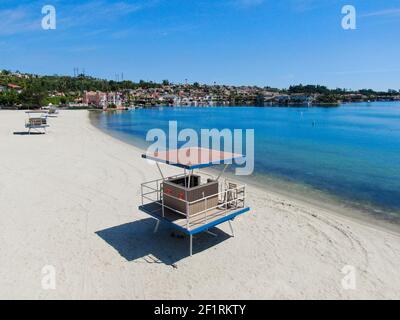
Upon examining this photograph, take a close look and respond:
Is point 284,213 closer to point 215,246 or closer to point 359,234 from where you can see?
point 359,234

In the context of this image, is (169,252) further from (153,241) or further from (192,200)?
(192,200)

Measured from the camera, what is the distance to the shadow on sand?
7.97 meters

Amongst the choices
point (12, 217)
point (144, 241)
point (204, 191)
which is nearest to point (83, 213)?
point (12, 217)

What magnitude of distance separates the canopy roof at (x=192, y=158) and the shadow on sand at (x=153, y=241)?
2.43m

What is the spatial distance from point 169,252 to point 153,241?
2.79 ft

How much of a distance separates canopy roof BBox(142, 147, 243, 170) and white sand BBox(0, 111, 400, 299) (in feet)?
8.13

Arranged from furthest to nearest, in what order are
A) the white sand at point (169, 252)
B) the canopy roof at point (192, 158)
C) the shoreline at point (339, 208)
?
the shoreline at point (339, 208)
the canopy roof at point (192, 158)
the white sand at point (169, 252)

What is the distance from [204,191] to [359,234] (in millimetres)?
5663

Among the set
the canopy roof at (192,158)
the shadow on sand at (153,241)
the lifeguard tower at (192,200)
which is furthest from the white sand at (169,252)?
the canopy roof at (192,158)

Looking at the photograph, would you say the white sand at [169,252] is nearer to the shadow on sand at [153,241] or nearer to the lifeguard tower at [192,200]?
the shadow on sand at [153,241]

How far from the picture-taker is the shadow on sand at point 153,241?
7.97 m

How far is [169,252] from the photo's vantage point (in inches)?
320
